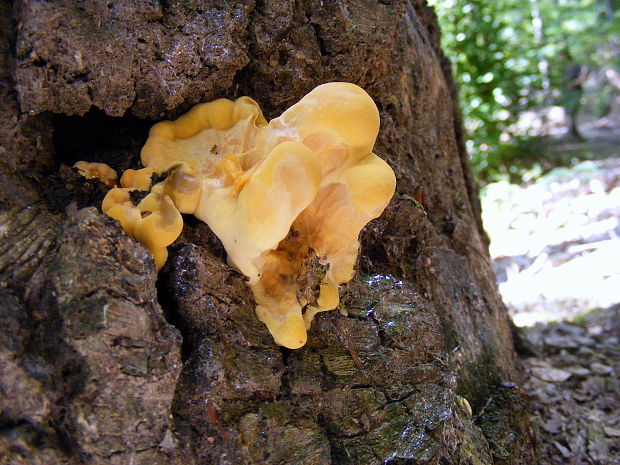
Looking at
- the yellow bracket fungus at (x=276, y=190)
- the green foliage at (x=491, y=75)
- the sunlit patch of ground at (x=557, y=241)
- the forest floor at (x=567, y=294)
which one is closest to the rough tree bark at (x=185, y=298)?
the yellow bracket fungus at (x=276, y=190)

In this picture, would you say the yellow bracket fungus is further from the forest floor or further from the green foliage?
the green foliage

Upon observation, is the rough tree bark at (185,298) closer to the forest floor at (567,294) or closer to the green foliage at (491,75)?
the forest floor at (567,294)

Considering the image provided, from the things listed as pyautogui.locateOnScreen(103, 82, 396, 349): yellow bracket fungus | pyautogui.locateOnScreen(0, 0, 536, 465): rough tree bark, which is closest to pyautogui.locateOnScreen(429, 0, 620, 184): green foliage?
pyautogui.locateOnScreen(0, 0, 536, 465): rough tree bark

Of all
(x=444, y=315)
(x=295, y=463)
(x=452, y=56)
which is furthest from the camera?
(x=452, y=56)

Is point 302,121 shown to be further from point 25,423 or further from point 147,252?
point 25,423

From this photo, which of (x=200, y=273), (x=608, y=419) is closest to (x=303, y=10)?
(x=200, y=273)

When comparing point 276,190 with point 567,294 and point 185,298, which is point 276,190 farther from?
point 567,294
